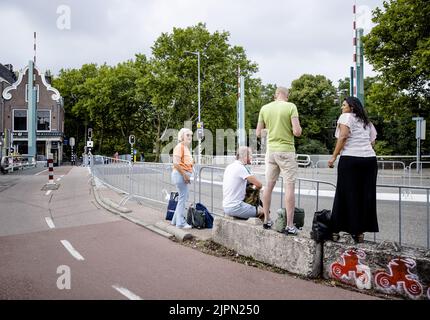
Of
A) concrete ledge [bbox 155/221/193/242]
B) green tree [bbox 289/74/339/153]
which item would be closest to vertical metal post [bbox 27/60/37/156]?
green tree [bbox 289/74/339/153]

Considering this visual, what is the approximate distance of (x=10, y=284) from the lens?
4773mm

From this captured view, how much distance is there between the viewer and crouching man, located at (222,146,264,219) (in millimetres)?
6516

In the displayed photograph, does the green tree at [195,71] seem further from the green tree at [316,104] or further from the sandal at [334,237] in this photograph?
the sandal at [334,237]

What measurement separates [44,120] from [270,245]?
166 ft

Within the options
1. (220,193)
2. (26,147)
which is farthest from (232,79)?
(220,193)

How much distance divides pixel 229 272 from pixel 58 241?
3.56 metres

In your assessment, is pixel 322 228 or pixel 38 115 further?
pixel 38 115

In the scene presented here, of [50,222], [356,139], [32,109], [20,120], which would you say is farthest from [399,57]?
[20,120]

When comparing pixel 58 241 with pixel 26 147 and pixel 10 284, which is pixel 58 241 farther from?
pixel 26 147

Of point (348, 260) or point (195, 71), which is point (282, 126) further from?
point (195, 71)

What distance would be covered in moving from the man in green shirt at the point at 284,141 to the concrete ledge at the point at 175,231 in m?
1.82

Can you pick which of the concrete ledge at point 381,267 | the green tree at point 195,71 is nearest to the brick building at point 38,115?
the green tree at point 195,71

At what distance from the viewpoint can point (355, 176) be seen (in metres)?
4.77
